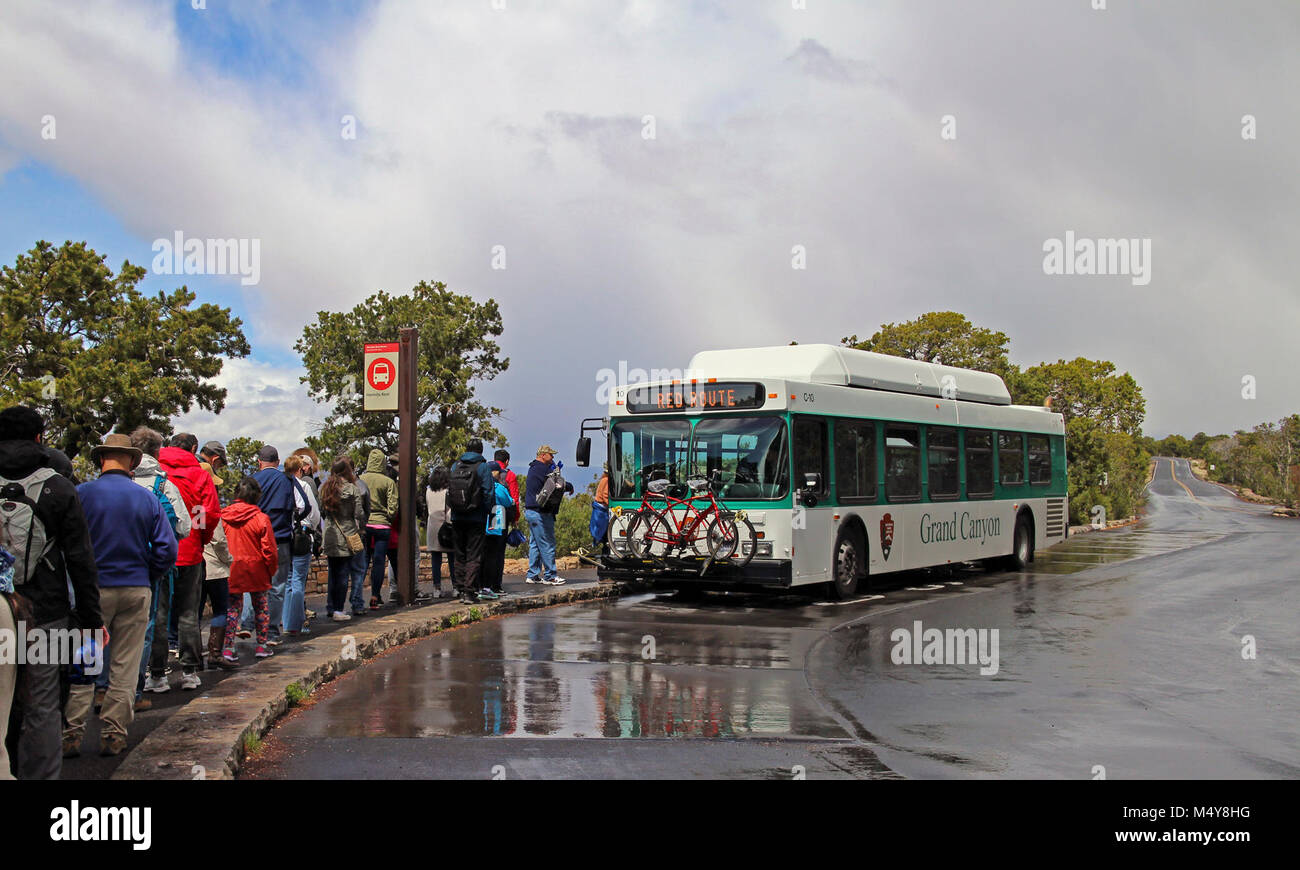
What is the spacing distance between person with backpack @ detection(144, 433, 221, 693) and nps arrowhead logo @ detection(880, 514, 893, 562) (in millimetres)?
10029

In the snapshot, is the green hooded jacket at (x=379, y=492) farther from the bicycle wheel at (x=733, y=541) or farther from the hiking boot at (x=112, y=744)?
the hiking boot at (x=112, y=744)

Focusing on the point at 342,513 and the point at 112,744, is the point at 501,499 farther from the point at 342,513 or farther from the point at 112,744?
the point at 112,744

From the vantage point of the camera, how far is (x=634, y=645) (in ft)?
36.8

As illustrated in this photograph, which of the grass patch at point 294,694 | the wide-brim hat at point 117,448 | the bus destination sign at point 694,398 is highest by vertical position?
the bus destination sign at point 694,398

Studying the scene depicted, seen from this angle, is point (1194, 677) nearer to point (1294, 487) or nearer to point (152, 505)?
point (152, 505)

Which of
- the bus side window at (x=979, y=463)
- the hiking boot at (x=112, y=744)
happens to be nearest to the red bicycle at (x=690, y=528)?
the bus side window at (x=979, y=463)

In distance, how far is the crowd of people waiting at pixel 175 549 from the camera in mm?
5449

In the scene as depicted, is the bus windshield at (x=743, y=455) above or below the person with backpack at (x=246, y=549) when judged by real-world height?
above

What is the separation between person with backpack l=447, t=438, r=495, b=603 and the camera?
43.6ft

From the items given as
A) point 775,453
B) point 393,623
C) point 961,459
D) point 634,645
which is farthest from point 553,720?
point 961,459

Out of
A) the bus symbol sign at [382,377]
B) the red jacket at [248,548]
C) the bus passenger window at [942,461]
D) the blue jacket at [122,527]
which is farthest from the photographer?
the bus passenger window at [942,461]

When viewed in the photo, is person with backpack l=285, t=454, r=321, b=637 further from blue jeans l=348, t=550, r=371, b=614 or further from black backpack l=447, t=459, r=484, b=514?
black backpack l=447, t=459, r=484, b=514
